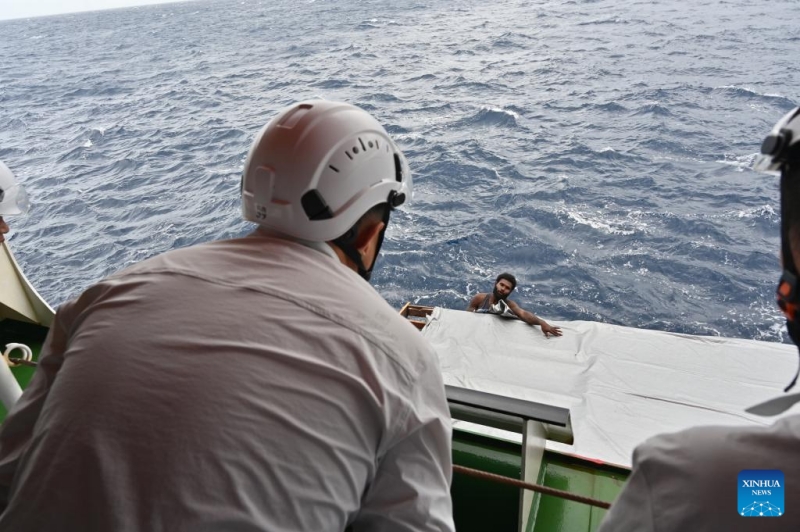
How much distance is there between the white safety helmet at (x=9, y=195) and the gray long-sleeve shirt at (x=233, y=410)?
6.01 feet

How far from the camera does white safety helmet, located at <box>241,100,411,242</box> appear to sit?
1.14 meters

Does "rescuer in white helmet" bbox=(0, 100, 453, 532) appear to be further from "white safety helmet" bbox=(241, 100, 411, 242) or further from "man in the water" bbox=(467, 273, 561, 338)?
"man in the water" bbox=(467, 273, 561, 338)

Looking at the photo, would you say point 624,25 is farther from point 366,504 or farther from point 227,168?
point 366,504

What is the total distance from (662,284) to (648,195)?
419 centimetres

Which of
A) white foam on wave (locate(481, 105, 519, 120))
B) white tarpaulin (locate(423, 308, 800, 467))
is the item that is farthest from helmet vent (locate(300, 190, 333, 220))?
white foam on wave (locate(481, 105, 519, 120))

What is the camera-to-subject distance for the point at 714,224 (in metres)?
12.2

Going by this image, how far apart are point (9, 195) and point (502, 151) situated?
15765 mm

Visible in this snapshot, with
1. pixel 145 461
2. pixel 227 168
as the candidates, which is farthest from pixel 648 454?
pixel 227 168

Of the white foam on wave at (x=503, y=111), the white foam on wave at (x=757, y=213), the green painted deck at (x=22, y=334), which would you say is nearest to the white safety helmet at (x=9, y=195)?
the green painted deck at (x=22, y=334)

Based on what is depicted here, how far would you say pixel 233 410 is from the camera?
0.69 metres

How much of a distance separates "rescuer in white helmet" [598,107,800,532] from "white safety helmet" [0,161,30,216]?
272cm

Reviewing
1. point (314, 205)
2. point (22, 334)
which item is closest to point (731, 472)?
point (314, 205)

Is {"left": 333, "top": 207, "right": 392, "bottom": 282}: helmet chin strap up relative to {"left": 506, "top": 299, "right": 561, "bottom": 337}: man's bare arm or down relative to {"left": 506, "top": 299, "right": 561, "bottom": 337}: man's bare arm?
up

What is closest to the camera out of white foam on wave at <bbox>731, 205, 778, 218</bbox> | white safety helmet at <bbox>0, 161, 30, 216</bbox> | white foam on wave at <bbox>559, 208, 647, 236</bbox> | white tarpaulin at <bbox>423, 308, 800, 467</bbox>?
white safety helmet at <bbox>0, 161, 30, 216</bbox>
